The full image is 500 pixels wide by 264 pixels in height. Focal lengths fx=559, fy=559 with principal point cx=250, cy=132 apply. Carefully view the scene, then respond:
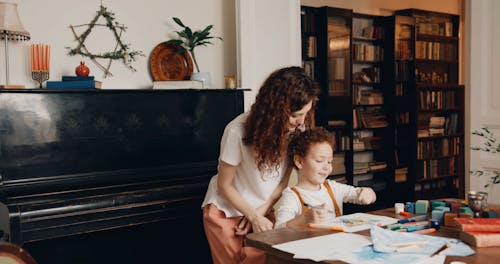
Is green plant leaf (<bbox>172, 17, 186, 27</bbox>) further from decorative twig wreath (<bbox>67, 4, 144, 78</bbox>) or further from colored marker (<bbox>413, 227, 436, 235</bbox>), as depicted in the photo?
colored marker (<bbox>413, 227, 436, 235</bbox>)

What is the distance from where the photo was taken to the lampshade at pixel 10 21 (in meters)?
3.15

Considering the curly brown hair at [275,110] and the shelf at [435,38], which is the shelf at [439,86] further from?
the curly brown hair at [275,110]

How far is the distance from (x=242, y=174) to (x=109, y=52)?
1.75 metres

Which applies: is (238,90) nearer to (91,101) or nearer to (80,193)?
(91,101)

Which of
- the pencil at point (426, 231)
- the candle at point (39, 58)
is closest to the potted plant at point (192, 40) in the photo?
the candle at point (39, 58)

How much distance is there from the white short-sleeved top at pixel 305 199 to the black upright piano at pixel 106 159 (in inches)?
48.1

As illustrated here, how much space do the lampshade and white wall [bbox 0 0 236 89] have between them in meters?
0.22

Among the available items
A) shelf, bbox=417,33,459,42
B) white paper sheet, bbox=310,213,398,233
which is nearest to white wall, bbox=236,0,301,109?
white paper sheet, bbox=310,213,398,233

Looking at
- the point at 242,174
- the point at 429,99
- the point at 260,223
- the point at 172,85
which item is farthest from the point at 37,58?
the point at 429,99

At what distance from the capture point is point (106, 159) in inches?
134

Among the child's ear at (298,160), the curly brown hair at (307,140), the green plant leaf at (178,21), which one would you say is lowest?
the child's ear at (298,160)

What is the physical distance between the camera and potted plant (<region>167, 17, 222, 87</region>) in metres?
3.92

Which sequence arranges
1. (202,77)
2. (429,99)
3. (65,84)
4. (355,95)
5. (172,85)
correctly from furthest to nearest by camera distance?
1. (429,99)
2. (355,95)
3. (202,77)
4. (172,85)
5. (65,84)

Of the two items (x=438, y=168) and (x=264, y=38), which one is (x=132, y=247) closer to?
(x=264, y=38)
